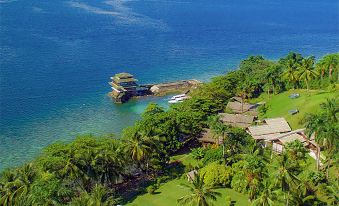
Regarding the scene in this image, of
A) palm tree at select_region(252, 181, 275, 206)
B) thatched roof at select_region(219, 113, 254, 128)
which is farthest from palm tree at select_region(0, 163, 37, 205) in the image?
thatched roof at select_region(219, 113, 254, 128)

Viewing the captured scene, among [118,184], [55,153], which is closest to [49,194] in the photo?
[55,153]

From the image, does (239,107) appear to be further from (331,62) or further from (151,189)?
(151,189)

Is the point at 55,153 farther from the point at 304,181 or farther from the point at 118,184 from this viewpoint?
the point at 304,181

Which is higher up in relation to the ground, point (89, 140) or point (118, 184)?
point (89, 140)

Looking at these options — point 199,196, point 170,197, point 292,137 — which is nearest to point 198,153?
point 170,197

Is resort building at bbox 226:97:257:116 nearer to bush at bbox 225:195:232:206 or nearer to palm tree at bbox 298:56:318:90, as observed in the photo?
palm tree at bbox 298:56:318:90
